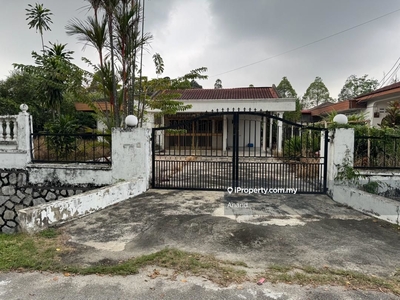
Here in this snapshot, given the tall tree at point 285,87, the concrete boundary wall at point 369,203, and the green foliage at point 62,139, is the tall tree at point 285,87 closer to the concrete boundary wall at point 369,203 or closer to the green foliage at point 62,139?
the concrete boundary wall at point 369,203

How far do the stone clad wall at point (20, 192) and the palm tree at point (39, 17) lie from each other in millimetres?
13646

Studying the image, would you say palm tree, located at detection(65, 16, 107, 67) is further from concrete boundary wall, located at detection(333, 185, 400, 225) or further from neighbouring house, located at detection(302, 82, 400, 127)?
neighbouring house, located at detection(302, 82, 400, 127)

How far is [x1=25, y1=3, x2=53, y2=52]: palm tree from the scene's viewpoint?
16078mm

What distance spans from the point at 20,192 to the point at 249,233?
6530 millimetres

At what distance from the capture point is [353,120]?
9070mm

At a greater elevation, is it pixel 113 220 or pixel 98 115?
pixel 98 115

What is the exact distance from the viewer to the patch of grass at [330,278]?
8.46 feet

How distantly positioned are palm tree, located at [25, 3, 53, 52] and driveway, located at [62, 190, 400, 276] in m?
16.6

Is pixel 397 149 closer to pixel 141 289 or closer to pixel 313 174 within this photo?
pixel 313 174

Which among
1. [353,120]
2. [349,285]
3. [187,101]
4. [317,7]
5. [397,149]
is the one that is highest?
[317,7]

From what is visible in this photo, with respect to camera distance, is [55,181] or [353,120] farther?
Result: [353,120]

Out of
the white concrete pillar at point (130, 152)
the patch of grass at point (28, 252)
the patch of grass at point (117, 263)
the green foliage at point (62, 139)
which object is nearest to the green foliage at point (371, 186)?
the patch of grass at point (117, 263)

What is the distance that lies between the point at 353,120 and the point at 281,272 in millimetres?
8064

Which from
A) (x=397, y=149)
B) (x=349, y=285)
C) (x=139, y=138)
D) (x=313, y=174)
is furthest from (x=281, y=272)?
(x=397, y=149)
